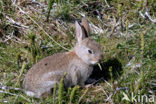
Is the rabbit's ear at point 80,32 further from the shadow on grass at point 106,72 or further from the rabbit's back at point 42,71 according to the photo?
the shadow on grass at point 106,72

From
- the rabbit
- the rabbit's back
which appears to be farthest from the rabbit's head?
the rabbit's back

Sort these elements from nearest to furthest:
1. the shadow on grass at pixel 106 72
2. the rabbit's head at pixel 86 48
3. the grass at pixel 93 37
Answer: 1. the grass at pixel 93 37
2. the rabbit's head at pixel 86 48
3. the shadow on grass at pixel 106 72

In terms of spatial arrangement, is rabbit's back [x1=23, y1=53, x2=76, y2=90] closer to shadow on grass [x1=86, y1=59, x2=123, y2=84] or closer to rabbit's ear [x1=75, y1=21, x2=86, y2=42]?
rabbit's ear [x1=75, y1=21, x2=86, y2=42]

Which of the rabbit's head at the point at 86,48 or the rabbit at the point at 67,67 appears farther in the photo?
the rabbit's head at the point at 86,48

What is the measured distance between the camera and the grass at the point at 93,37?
457 cm

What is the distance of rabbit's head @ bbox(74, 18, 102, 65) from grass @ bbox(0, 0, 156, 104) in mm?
412

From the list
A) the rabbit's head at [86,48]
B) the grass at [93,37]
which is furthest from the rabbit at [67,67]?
the grass at [93,37]

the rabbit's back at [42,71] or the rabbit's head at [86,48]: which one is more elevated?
the rabbit's head at [86,48]

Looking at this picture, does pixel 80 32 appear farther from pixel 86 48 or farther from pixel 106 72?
pixel 106 72

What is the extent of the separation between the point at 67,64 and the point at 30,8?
188 cm

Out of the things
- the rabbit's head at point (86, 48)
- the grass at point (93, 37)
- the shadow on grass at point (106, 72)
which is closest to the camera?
the grass at point (93, 37)

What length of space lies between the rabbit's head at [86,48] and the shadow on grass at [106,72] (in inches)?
17.3

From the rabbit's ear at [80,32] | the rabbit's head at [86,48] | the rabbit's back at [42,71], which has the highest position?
the rabbit's ear at [80,32]

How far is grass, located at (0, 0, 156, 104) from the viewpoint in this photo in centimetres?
457
